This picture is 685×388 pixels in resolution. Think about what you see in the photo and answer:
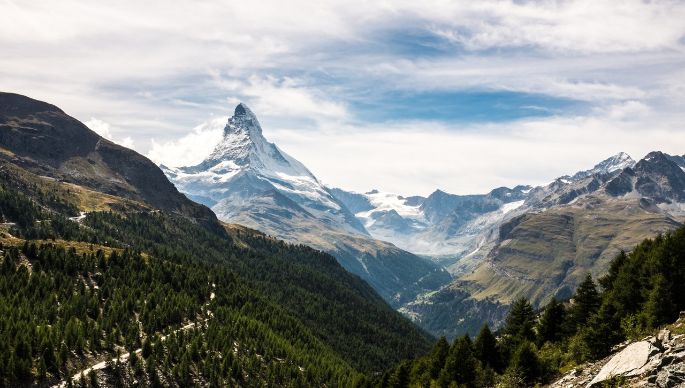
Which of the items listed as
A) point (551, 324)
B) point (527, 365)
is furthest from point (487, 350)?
point (527, 365)

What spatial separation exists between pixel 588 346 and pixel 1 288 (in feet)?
562

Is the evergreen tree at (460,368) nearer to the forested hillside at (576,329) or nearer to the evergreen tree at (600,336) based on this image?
the forested hillside at (576,329)

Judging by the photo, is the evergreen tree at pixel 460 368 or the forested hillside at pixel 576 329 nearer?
the forested hillside at pixel 576 329

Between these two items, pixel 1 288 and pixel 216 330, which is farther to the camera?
pixel 216 330

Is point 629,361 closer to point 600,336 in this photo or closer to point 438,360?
point 600,336

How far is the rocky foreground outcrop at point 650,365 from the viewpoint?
148ft

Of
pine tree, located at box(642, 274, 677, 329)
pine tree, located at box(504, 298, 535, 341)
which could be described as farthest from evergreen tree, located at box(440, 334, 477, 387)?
pine tree, located at box(642, 274, 677, 329)

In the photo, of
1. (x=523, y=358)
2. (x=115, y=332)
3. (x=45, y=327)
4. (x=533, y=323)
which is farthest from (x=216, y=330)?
(x=523, y=358)

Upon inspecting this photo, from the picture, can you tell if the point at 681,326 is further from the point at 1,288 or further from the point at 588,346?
the point at 1,288

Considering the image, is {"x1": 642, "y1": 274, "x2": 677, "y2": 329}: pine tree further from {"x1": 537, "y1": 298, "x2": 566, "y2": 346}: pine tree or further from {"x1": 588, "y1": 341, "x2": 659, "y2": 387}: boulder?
{"x1": 537, "y1": 298, "x2": 566, "y2": 346}: pine tree

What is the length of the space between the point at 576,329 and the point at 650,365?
4997cm

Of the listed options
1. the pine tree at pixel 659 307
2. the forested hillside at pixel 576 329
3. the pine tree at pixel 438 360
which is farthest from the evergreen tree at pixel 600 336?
the pine tree at pixel 438 360

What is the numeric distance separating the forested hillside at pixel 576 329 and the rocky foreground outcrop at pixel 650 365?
1506 centimetres

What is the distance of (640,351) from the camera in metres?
52.4
